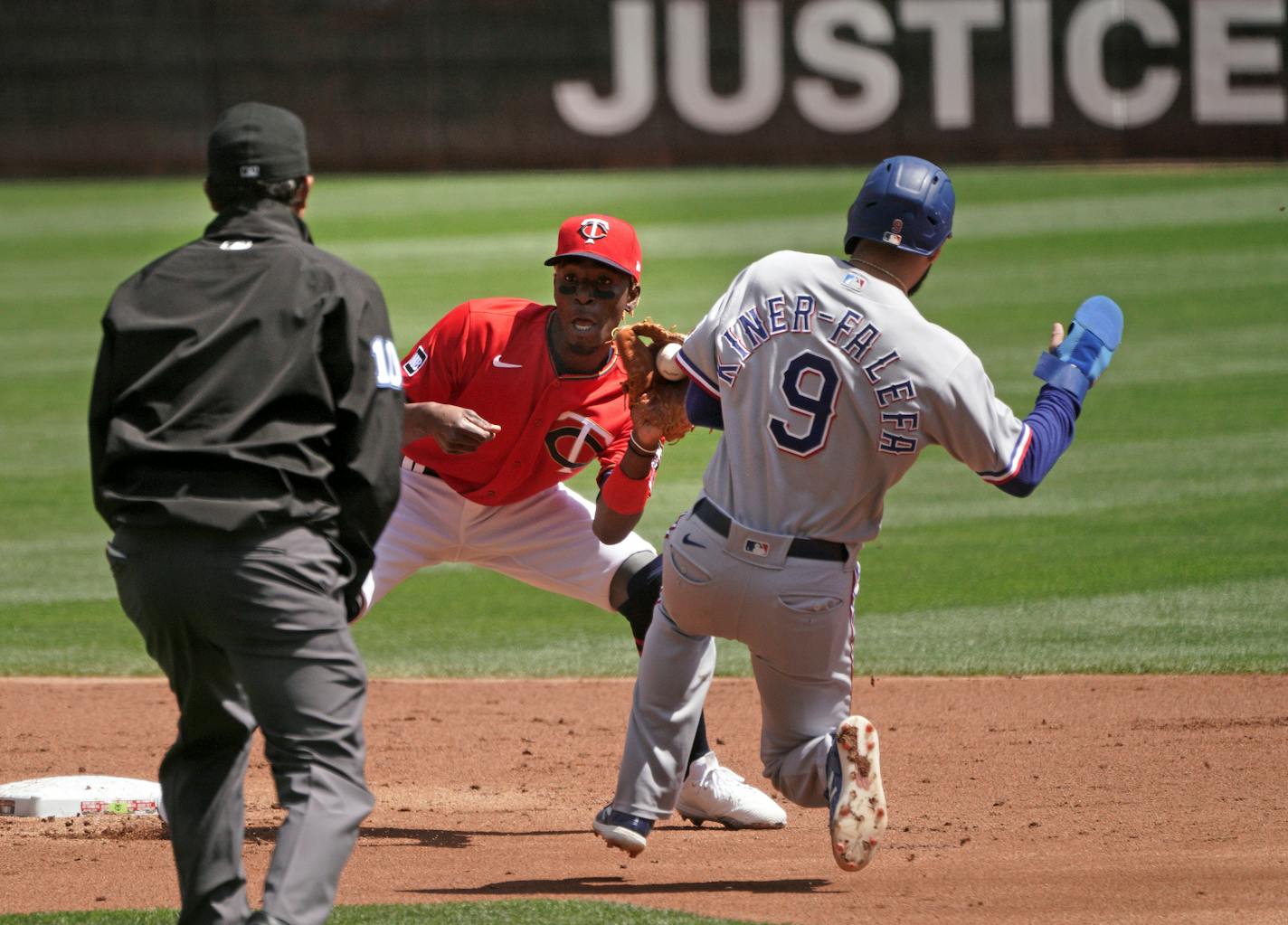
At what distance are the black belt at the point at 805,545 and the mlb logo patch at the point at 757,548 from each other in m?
0.06

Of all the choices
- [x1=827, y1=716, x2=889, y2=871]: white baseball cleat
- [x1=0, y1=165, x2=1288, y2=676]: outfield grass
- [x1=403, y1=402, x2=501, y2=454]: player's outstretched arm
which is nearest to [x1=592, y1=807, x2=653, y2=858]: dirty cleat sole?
[x1=827, y1=716, x2=889, y2=871]: white baseball cleat

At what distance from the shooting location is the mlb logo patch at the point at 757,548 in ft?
14.5

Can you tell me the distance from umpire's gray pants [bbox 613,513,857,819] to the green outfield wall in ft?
55.6

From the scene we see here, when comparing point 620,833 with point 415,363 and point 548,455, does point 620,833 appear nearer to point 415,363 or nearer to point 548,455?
point 548,455

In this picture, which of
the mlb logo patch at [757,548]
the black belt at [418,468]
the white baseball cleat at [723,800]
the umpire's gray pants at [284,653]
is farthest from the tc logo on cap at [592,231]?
the umpire's gray pants at [284,653]

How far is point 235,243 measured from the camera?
367 centimetres

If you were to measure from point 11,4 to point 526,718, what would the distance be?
17.5 m

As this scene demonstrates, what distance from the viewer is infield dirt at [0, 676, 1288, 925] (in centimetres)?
450

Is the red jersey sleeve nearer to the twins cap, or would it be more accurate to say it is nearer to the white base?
the white base

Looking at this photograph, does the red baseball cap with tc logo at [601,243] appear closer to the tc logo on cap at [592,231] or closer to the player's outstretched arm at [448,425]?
the tc logo on cap at [592,231]

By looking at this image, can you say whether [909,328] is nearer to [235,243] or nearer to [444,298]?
[235,243]

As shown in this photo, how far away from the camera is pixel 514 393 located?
575cm

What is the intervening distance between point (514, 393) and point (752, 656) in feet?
4.95

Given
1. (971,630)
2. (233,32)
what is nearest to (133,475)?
(971,630)
